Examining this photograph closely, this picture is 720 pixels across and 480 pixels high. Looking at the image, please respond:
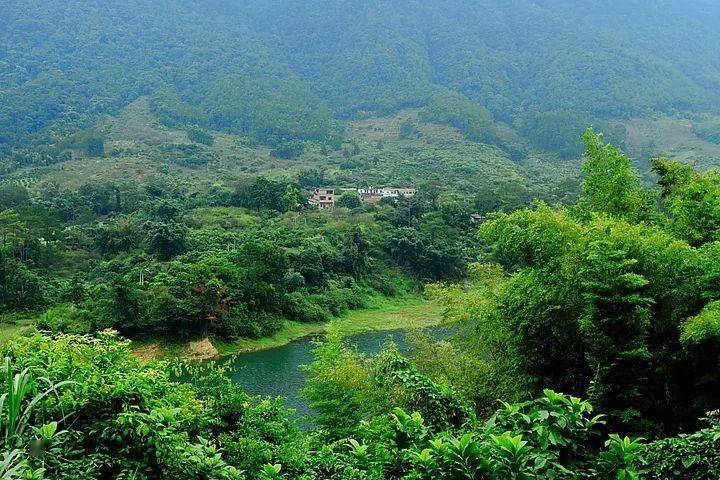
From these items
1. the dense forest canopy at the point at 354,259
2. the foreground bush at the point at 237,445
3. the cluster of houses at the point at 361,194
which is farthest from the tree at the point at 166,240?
the foreground bush at the point at 237,445

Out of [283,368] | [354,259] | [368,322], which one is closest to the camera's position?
[283,368]

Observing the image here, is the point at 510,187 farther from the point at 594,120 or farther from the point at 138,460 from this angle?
the point at 138,460

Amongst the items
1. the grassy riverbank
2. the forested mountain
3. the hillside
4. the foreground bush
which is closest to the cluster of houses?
the hillside

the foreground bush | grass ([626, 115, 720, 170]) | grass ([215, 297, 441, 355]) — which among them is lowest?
grass ([215, 297, 441, 355])

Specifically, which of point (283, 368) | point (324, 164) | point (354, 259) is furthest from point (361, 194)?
point (283, 368)

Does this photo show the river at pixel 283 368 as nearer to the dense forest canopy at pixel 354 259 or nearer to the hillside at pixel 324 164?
the dense forest canopy at pixel 354 259

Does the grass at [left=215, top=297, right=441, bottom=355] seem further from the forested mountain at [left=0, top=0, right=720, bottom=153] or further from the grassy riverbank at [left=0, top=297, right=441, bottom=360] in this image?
the forested mountain at [left=0, top=0, right=720, bottom=153]

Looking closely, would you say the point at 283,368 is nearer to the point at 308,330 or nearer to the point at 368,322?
the point at 308,330

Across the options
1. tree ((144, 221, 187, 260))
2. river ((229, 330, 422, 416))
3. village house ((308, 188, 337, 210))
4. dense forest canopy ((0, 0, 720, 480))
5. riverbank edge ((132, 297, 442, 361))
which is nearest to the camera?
dense forest canopy ((0, 0, 720, 480))
